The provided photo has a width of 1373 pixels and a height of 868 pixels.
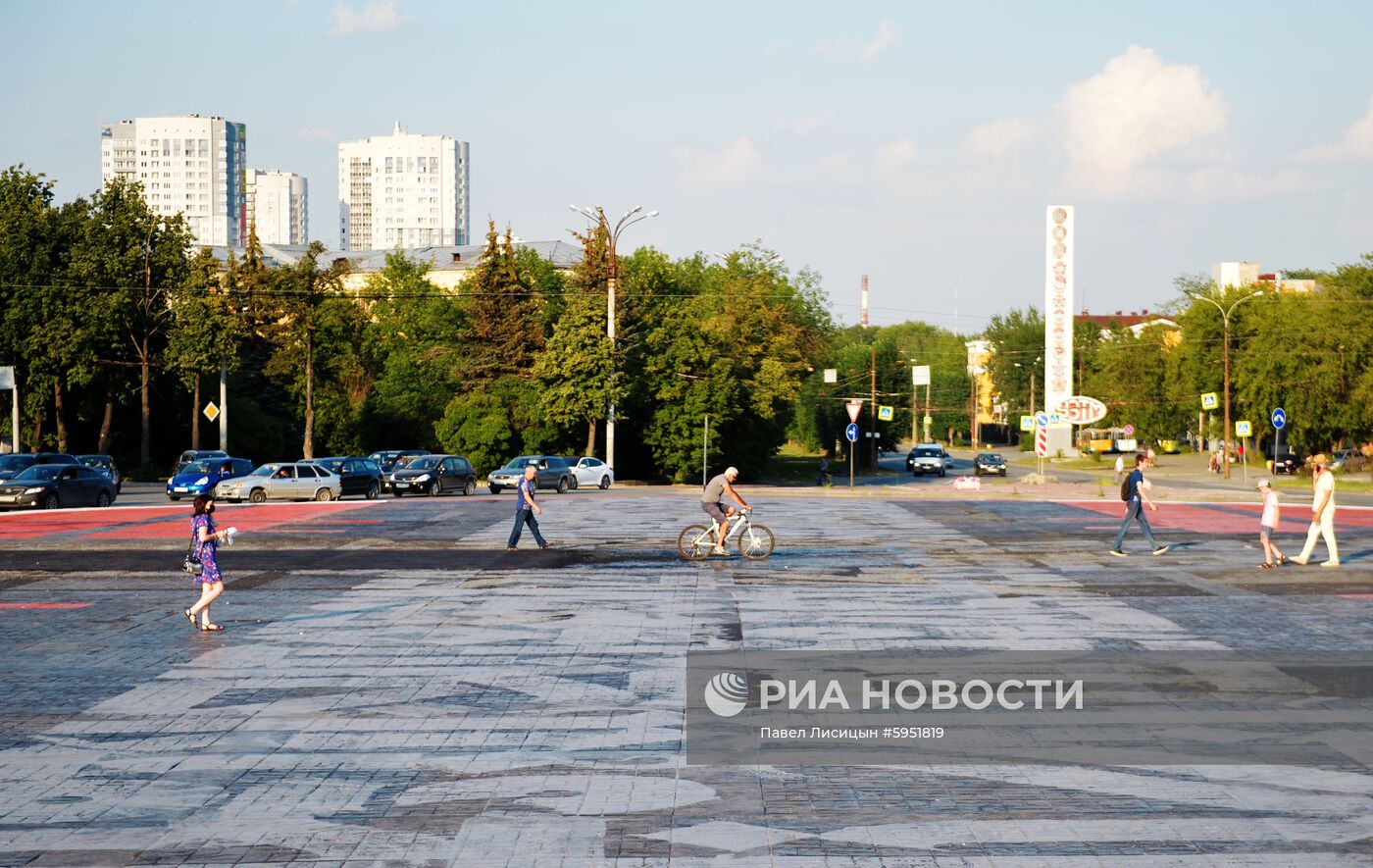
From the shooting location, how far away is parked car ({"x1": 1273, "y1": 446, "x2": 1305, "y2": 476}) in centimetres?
7331

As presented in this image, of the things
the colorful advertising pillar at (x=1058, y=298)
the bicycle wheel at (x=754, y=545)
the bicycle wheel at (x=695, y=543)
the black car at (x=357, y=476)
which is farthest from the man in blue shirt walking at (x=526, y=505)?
the colorful advertising pillar at (x=1058, y=298)

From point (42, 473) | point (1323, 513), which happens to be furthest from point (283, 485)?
point (1323, 513)

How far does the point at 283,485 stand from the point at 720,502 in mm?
25874

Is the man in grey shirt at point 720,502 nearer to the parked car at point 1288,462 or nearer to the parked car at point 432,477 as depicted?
the parked car at point 432,477

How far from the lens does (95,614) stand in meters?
16.8

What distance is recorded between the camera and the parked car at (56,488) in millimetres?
37688

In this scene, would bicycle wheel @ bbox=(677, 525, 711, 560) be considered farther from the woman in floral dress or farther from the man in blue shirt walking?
the woman in floral dress

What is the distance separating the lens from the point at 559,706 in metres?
11.0

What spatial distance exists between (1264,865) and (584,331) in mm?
59775

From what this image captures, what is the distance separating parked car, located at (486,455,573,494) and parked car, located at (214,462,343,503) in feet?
24.7

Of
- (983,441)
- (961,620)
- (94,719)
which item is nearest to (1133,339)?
(983,441)

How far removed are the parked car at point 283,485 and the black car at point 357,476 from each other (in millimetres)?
642

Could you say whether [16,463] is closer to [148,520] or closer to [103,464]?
[103,464]

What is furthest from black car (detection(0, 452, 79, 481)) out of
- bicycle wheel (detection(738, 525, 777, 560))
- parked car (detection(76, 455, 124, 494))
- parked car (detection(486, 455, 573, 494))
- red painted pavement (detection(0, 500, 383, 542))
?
bicycle wheel (detection(738, 525, 777, 560))
